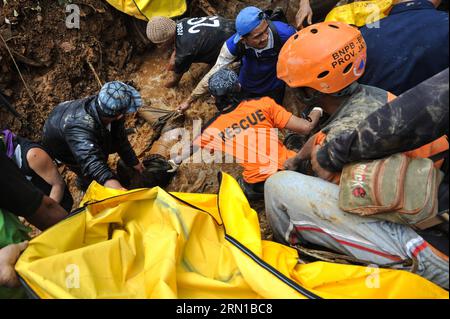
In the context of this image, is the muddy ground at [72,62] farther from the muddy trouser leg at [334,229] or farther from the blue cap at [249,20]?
the muddy trouser leg at [334,229]

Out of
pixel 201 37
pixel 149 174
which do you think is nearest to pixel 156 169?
pixel 149 174

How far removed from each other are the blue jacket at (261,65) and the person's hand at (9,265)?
280cm

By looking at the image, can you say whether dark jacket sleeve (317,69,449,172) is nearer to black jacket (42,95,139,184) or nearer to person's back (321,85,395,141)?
person's back (321,85,395,141)

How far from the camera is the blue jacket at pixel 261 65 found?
12.6ft

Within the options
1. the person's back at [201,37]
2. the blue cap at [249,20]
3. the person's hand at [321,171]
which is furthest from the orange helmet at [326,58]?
the person's back at [201,37]

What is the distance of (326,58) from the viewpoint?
2.28 m

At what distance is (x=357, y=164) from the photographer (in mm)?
1900

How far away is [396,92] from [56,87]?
3967mm

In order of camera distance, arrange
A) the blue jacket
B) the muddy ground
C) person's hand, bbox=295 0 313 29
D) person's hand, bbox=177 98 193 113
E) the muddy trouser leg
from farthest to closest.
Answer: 1. the muddy ground
2. person's hand, bbox=177 98 193 113
3. person's hand, bbox=295 0 313 29
4. the blue jacket
5. the muddy trouser leg

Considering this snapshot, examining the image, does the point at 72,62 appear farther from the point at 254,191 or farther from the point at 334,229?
the point at 334,229

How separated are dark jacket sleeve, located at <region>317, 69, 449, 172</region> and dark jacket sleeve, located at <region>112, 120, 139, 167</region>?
2.25 m

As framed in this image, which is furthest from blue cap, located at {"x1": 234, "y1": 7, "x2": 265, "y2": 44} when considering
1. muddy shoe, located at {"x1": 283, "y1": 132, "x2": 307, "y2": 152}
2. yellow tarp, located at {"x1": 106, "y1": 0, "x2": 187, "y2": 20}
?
yellow tarp, located at {"x1": 106, "y1": 0, "x2": 187, "y2": 20}

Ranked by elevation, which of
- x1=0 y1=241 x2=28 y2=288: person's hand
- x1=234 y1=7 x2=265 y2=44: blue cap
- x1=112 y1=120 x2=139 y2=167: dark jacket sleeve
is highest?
x1=234 y1=7 x2=265 y2=44: blue cap

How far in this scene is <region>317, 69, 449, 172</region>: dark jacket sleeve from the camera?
65.1 inches
